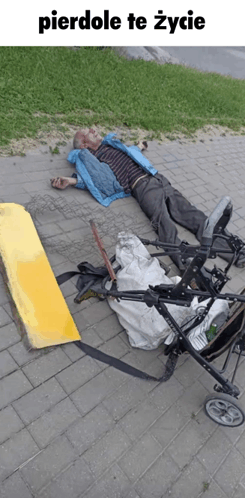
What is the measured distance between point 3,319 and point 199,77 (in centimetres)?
989

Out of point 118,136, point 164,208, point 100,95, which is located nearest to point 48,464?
point 164,208

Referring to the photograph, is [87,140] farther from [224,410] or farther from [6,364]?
[224,410]

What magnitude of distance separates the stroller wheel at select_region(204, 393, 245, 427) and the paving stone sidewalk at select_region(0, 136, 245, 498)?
93mm

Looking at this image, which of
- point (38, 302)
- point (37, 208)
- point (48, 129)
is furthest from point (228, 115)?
point (38, 302)

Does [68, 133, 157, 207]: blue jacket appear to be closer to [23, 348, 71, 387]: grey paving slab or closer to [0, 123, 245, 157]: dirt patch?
[0, 123, 245, 157]: dirt patch

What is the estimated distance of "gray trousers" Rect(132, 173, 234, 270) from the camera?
15.1ft

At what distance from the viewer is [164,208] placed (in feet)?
15.5

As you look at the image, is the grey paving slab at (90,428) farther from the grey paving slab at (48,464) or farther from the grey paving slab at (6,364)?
the grey paving slab at (6,364)

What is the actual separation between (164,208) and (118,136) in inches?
90.3

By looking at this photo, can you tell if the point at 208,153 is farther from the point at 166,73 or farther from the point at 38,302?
the point at 38,302

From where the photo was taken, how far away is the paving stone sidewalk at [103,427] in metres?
2.36

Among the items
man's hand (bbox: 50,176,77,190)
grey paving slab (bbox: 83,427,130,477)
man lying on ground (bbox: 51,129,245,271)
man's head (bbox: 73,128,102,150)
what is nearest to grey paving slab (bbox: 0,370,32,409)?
grey paving slab (bbox: 83,427,130,477)

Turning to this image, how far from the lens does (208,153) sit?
23.4 ft

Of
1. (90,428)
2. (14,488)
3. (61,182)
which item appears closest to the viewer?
(14,488)
